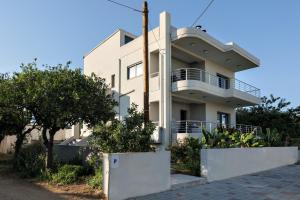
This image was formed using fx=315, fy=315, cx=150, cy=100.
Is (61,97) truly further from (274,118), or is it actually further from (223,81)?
(274,118)

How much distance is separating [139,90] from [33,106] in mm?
9004

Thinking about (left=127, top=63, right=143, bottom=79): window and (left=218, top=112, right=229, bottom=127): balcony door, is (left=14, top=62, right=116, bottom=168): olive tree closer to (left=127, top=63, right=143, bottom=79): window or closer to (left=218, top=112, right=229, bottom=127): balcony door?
(left=127, top=63, right=143, bottom=79): window

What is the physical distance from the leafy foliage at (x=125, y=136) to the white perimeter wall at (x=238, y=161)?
11.0 ft

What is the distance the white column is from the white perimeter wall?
490 centimetres

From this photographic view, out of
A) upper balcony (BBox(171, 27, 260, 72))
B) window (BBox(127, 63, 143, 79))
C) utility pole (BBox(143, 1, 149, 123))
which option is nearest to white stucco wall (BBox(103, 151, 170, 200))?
utility pole (BBox(143, 1, 149, 123))

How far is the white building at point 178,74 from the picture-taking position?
20531mm

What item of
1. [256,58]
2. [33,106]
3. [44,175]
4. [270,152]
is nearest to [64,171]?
[44,175]

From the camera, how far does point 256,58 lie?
26.9 meters

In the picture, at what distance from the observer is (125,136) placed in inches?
468

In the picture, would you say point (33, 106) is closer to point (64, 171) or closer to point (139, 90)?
point (64, 171)

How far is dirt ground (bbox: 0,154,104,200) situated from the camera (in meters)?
10.7

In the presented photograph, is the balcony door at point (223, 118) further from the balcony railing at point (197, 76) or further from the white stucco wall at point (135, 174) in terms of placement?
the white stucco wall at point (135, 174)

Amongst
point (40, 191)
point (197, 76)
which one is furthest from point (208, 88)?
point (40, 191)

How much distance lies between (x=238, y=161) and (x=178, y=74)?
8.19 meters
